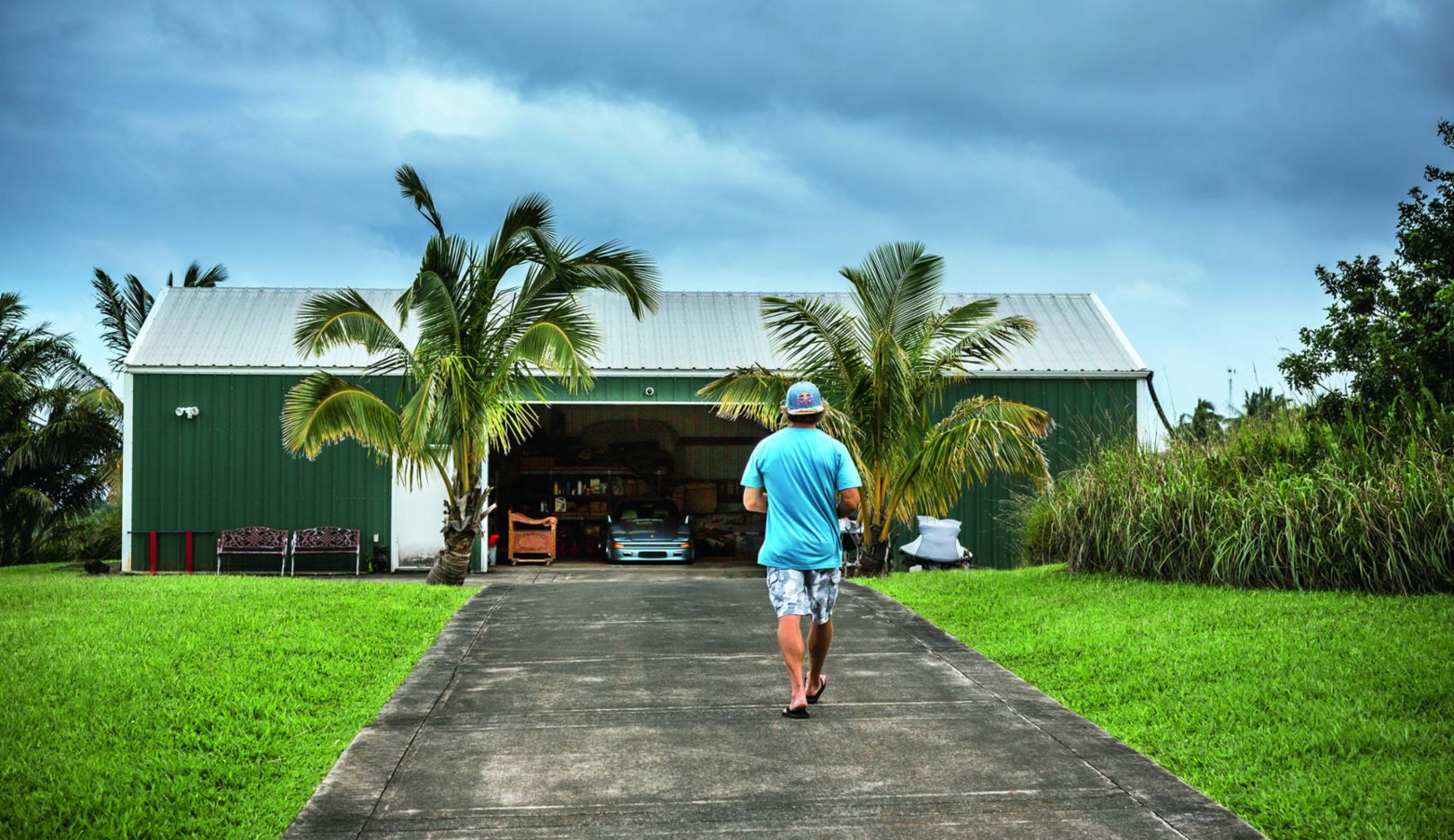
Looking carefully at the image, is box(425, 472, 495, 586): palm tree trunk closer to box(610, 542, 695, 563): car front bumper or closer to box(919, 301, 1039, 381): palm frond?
box(919, 301, 1039, 381): palm frond

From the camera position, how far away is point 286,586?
37.2ft

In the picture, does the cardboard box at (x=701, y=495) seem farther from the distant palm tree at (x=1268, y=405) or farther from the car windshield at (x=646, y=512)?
the distant palm tree at (x=1268, y=405)

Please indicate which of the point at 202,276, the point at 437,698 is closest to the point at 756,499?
the point at 437,698

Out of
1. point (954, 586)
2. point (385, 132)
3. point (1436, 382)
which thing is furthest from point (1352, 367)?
point (385, 132)

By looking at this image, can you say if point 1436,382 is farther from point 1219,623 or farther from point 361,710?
point 361,710

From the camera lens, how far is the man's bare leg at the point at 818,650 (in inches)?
239

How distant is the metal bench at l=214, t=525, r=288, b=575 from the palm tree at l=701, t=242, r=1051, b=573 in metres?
7.72

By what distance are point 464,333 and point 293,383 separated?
6338 millimetres

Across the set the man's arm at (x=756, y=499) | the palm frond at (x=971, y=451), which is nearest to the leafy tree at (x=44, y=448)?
the palm frond at (x=971, y=451)

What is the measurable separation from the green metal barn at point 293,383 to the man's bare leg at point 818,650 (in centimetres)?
1213

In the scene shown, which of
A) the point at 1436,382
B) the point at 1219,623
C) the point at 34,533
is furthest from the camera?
the point at 34,533

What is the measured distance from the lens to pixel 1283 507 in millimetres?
9328

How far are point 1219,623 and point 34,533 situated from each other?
22.6 m

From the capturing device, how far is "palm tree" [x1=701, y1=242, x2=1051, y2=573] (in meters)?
13.4
